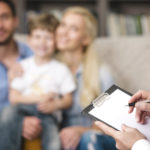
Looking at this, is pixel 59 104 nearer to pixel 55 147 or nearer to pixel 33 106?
pixel 33 106

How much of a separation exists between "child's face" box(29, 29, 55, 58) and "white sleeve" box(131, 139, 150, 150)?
93cm

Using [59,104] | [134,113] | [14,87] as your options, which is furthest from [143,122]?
[14,87]

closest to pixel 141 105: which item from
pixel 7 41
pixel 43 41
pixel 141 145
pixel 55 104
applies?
A: pixel 141 145

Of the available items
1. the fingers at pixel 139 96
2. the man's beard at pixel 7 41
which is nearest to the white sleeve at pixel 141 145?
the fingers at pixel 139 96

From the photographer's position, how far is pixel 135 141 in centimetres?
86

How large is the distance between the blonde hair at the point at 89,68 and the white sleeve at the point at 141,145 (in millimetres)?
761

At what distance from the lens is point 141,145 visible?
84 centimetres

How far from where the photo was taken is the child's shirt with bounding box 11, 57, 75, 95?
162 cm

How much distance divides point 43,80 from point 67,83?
5.0 inches

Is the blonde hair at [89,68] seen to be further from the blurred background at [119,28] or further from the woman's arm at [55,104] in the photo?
the blurred background at [119,28]

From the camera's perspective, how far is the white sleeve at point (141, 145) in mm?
833

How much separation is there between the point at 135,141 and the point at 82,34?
0.95 m

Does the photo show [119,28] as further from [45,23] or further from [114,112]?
[114,112]

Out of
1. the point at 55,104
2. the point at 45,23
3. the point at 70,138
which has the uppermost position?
the point at 45,23
